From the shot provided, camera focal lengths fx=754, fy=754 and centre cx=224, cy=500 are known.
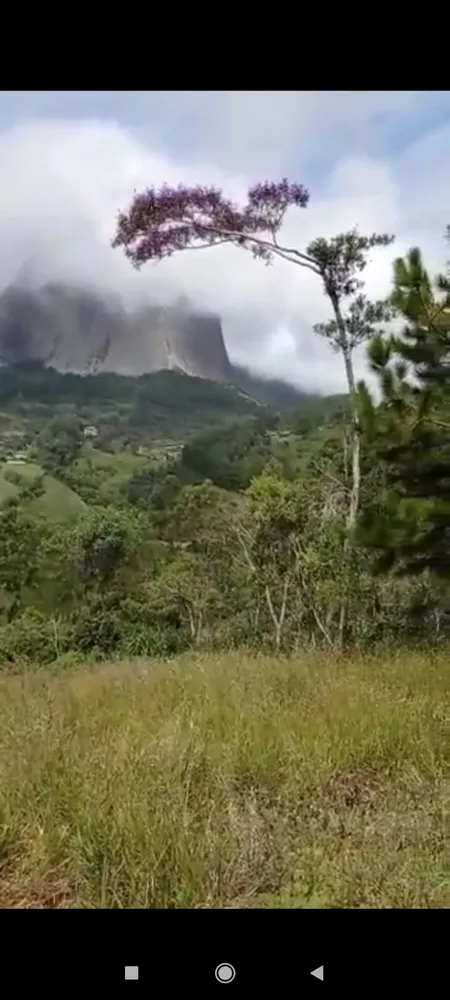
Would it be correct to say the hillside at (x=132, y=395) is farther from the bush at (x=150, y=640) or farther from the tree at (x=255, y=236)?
the bush at (x=150, y=640)

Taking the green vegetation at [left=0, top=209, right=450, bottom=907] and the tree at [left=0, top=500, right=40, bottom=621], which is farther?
the tree at [left=0, top=500, right=40, bottom=621]

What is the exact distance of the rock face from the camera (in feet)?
4.11

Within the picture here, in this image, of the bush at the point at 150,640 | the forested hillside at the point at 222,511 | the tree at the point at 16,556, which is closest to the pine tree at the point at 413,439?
the forested hillside at the point at 222,511

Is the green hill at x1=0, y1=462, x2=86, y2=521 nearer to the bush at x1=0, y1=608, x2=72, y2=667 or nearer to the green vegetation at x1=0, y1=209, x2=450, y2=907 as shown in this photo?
the green vegetation at x1=0, y1=209, x2=450, y2=907

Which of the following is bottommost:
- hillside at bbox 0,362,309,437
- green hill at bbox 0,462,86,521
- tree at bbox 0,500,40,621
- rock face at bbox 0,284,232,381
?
tree at bbox 0,500,40,621

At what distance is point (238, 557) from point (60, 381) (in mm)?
652

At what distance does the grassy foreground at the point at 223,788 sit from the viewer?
0.95 metres

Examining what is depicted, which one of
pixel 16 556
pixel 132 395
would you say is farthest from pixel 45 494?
pixel 132 395
